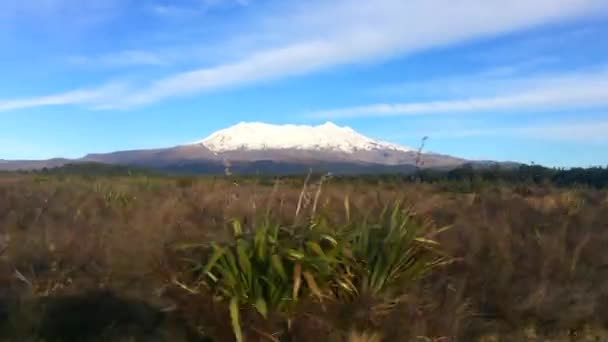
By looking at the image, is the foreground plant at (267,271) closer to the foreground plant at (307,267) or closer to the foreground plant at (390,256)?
the foreground plant at (307,267)

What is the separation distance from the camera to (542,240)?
8.82 m

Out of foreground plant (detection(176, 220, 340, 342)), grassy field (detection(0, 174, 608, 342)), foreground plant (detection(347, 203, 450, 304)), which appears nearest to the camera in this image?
grassy field (detection(0, 174, 608, 342))

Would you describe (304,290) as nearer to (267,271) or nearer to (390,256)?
(267,271)

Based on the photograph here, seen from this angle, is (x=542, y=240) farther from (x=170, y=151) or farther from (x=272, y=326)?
(x=170, y=151)

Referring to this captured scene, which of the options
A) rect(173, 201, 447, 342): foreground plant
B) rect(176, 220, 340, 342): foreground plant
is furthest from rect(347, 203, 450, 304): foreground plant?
rect(176, 220, 340, 342): foreground plant

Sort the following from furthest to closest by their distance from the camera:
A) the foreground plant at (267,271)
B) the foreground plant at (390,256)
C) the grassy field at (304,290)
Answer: the foreground plant at (390,256)
the foreground plant at (267,271)
the grassy field at (304,290)

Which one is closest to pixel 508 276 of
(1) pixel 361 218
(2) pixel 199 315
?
(1) pixel 361 218

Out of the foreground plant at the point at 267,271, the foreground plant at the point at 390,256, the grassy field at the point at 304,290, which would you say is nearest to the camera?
the grassy field at the point at 304,290

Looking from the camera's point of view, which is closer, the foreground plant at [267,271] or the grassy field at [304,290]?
the grassy field at [304,290]

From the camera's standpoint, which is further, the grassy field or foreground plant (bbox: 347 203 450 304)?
foreground plant (bbox: 347 203 450 304)

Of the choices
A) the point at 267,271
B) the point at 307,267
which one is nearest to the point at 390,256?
the point at 307,267

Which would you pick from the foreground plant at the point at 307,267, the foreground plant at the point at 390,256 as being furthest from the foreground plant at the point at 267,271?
the foreground plant at the point at 390,256

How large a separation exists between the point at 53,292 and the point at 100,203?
26.3 ft

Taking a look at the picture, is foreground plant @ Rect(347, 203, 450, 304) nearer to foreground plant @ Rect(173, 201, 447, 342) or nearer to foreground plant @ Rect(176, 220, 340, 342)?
foreground plant @ Rect(173, 201, 447, 342)
